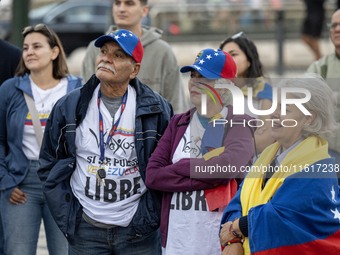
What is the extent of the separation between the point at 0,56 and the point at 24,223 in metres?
1.51

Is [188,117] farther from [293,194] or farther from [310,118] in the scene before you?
[293,194]

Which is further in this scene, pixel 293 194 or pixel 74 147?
pixel 74 147

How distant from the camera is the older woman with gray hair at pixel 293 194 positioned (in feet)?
17.0

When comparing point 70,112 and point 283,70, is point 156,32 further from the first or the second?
point 283,70

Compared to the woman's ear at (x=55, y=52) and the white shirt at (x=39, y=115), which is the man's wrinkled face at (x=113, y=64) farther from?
the woman's ear at (x=55, y=52)

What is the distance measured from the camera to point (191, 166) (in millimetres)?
5785

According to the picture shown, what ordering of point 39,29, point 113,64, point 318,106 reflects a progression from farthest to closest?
point 39,29 < point 113,64 < point 318,106

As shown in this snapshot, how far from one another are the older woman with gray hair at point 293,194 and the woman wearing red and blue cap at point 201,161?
27cm

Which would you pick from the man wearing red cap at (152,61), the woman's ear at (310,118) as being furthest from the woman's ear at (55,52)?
the woman's ear at (310,118)

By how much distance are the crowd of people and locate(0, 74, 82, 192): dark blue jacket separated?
69 centimetres

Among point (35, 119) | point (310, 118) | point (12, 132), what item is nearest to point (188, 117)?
point (310, 118)

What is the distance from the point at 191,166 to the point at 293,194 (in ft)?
2.67

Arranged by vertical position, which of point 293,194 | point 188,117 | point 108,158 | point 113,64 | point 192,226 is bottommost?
point 192,226

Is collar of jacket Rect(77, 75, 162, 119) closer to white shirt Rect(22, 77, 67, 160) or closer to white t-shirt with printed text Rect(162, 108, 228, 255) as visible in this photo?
white t-shirt with printed text Rect(162, 108, 228, 255)
